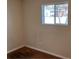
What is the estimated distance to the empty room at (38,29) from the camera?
3.60 meters

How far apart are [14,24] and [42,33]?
1157 mm

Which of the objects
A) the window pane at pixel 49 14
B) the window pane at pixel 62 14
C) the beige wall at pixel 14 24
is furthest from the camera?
the beige wall at pixel 14 24

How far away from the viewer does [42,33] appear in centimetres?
418

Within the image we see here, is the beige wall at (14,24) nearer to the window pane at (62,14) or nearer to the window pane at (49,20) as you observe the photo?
the window pane at (49,20)

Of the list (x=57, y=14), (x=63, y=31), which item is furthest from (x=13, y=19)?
(x=63, y=31)

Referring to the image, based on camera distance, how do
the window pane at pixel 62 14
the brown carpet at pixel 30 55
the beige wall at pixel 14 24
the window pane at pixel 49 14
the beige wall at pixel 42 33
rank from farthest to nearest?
the beige wall at pixel 14 24 < the window pane at pixel 49 14 < the brown carpet at pixel 30 55 < the beige wall at pixel 42 33 < the window pane at pixel 62 14

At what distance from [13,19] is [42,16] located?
1.12 meters

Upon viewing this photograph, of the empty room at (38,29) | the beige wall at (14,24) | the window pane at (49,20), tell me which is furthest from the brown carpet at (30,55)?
the window pane at (49,20)

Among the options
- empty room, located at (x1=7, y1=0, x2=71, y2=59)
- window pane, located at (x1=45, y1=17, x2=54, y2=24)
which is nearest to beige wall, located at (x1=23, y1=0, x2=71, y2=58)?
empty room, located at (x1=7, y1=0, x2=71, y2=59)

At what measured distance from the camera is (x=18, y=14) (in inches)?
178
